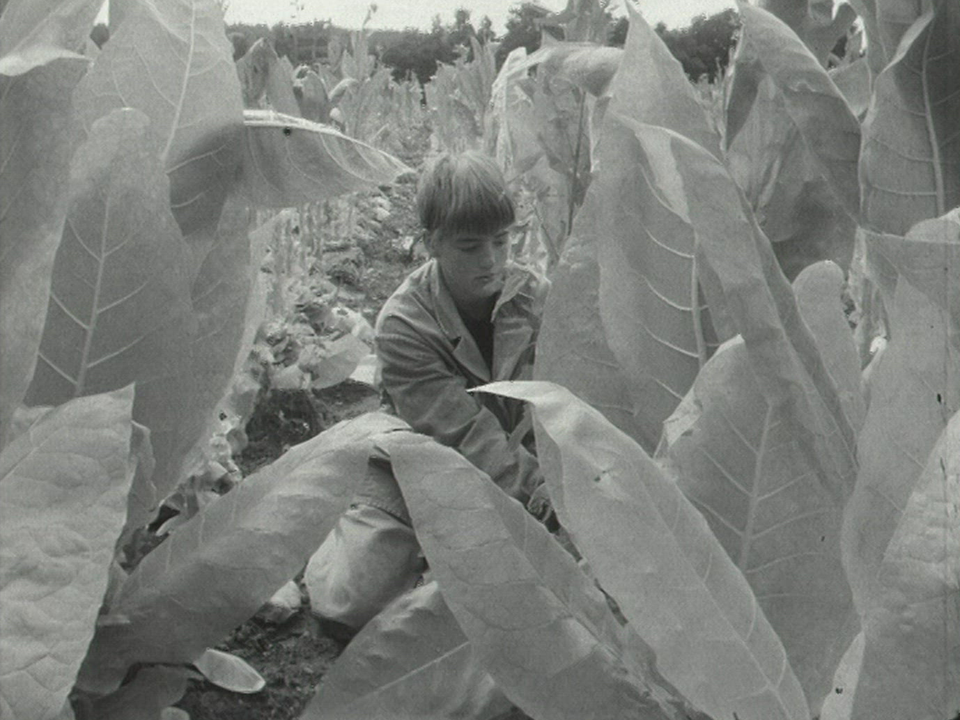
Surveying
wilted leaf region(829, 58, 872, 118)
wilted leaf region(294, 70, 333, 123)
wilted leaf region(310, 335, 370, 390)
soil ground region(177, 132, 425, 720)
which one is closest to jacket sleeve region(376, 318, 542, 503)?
soil ground region(177, 132, 425, 720)

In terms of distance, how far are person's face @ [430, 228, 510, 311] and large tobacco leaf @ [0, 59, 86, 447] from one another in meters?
1.49

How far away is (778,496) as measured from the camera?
0.79 m

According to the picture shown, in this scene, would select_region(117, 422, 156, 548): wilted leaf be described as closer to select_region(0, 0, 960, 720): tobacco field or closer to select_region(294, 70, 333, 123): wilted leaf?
select_region(0, 0, 960, 720): tobacco field

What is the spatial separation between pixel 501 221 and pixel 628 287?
1.44 metres

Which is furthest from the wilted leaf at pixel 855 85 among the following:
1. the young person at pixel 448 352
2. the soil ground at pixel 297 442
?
the young person at pixel 448 352

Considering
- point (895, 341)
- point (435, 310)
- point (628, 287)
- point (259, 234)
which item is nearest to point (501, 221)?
point (435, 310)

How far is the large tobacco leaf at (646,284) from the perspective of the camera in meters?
0.83

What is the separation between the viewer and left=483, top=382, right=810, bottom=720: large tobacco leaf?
0.68 metres

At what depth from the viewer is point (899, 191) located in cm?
83

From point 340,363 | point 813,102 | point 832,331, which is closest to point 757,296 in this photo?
point 832,331

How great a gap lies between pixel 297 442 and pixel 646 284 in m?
2.33

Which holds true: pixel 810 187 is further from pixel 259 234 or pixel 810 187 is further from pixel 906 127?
pixel 259 234

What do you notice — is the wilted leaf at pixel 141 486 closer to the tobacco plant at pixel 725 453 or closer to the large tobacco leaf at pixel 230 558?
the large tobacco leaf at pixel 230 558

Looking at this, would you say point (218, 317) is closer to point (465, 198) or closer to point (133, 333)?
point (133, 333)
